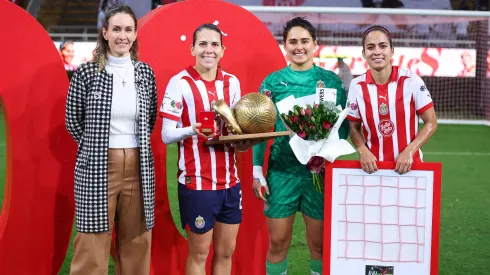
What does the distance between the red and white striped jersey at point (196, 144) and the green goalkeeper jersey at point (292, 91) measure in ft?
1.01

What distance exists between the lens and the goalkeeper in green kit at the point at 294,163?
3.25 metres

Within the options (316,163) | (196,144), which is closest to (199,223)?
(196,144)

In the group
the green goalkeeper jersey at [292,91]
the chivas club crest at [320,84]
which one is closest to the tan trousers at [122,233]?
the green goalkeeper jersey at [292,91]

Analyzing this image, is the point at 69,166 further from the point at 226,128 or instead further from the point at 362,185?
the point at 362,185

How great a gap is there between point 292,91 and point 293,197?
1.88 feet

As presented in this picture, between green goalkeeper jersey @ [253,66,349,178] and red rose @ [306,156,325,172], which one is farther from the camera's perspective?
green goalkeeper jersey @ [253,66,349,178]

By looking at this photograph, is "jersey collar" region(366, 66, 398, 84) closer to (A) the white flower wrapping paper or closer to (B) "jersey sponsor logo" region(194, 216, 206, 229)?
(A) the white flower wrapping paper

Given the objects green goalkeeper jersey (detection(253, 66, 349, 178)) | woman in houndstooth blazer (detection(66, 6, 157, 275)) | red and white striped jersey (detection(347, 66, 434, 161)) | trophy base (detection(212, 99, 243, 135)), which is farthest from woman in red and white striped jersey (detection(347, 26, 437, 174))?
woman in houndstooth blazer (detection(66, 6, 157, 275))

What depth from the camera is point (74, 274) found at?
10.1 feet

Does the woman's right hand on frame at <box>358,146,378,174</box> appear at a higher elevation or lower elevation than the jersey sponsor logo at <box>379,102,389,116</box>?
lower

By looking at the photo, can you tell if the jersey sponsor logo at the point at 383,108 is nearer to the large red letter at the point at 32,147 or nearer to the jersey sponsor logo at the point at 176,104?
the jersey sponsor logo at the point at 176,104

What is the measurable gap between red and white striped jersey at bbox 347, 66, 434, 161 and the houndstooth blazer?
3.65 ft

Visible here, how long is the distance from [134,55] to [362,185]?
1.34 m

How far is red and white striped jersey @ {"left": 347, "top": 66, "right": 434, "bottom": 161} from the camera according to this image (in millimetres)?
3145
